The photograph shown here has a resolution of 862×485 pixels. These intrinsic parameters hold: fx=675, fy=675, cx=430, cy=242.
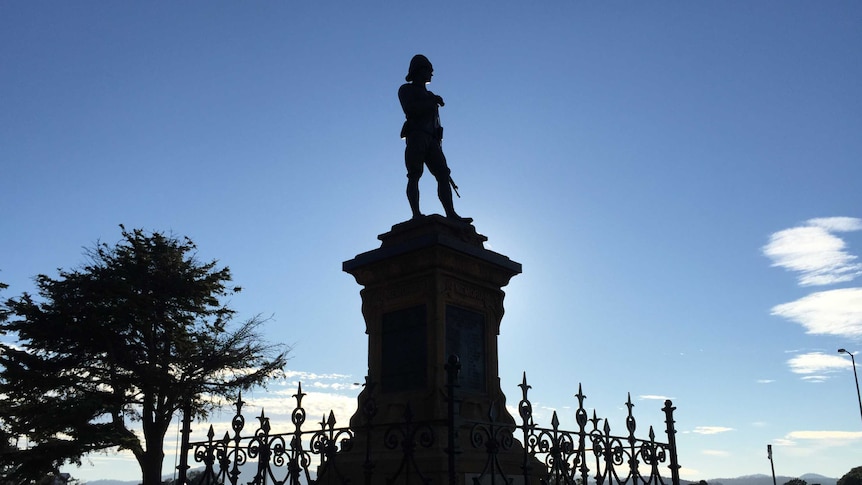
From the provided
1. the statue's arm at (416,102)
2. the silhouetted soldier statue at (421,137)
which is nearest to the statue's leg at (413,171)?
the silhouetted soldier statue at (421,137)

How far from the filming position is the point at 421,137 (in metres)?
10.5

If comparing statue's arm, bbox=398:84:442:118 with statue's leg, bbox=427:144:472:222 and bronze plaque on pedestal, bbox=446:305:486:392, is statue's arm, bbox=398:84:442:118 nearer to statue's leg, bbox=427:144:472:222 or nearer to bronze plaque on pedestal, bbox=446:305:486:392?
statue's leg, bbox=427:144:472:222

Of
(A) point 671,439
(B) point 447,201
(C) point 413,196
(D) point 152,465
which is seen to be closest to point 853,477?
(D) point 152,465

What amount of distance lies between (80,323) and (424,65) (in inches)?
1080

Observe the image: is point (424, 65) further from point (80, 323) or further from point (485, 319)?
point (80, 323)

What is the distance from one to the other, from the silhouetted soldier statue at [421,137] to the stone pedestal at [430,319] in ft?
2.64

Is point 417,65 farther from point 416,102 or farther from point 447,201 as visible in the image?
point 447,201

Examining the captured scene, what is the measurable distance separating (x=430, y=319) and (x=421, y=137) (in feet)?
10.1

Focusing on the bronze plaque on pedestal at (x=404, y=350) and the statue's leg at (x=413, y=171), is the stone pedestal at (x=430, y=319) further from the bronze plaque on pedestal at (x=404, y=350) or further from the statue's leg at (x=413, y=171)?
the statue's leg at (x=413, y=171)

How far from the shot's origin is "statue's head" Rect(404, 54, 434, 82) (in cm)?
1080

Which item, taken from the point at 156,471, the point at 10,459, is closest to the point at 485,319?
the point at 156,471

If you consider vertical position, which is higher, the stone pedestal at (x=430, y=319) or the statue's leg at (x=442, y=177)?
the statue's leg at (x=442, y=177)

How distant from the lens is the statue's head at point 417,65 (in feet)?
35.4

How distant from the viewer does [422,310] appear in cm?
910
